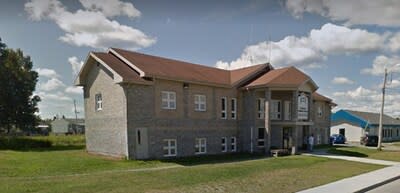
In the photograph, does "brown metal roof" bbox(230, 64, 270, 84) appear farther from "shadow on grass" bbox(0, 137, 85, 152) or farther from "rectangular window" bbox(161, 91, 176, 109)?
"shadow on grass" bbox(0, 137, 85, 152)

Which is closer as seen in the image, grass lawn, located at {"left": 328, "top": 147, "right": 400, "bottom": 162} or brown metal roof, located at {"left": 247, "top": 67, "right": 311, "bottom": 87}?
grass lawn, located at {"left": 328, "top": 147, "right": 400, "bottom": 162}

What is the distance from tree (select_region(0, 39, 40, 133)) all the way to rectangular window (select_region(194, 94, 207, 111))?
29.1 meters

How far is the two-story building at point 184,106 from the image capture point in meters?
20.7

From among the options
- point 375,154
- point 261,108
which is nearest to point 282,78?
point 261,108

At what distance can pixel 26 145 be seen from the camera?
30.7 meters

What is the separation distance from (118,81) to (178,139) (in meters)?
5.96

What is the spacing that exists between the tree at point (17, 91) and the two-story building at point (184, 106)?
73.1 ft

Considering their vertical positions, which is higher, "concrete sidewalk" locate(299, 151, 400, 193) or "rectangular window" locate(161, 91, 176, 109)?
"rectangular window" locate(161, 91, 176, 109)

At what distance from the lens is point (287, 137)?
94.6 ft

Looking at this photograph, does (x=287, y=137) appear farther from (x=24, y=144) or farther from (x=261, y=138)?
(x=24, y=144)

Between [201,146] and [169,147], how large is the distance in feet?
10.4

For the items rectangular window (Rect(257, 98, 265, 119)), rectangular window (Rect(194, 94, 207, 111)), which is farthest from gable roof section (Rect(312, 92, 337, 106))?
rectangular window (Rect(194, 94, 207, 111))

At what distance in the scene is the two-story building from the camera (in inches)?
813

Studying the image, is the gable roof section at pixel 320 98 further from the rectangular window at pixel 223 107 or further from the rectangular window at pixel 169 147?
the rectangular window at pixel 169 147
